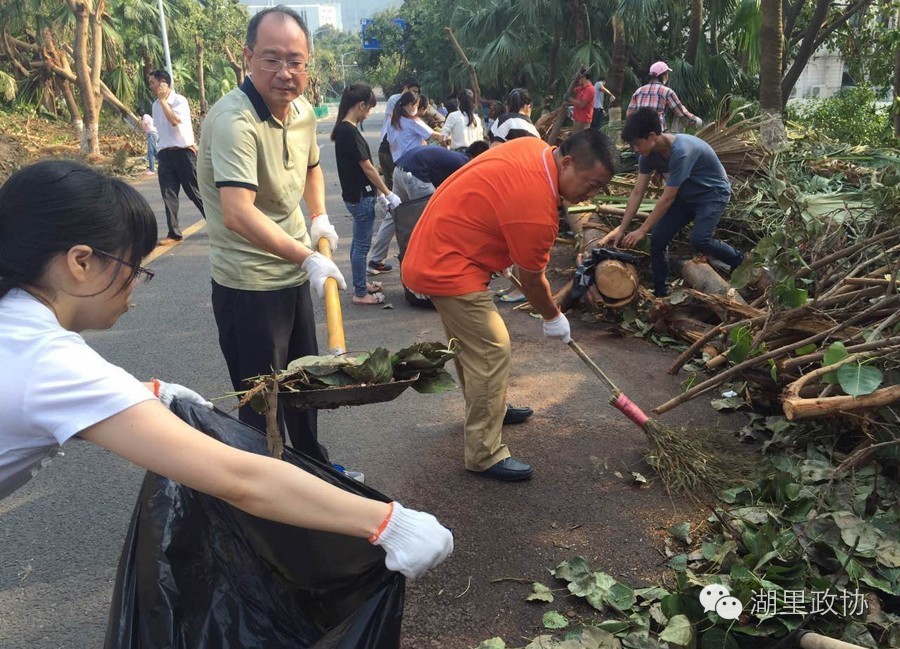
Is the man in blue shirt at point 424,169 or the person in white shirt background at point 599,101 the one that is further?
the person in white shirt background at point 599,101

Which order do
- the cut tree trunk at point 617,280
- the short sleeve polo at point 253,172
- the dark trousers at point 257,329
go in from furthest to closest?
the cut tree trunk at point 617,280 < the dark trousers at point 257,329 < the short sleeve polo at point 253,172

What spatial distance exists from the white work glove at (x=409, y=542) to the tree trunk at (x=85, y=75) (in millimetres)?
17235

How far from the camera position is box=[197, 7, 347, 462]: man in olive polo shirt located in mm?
2590

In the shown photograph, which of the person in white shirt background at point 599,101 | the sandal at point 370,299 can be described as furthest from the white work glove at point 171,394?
the person in white shirt background at point 599,101

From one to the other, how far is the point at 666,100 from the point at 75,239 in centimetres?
930

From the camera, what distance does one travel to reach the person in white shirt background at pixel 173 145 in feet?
26.1

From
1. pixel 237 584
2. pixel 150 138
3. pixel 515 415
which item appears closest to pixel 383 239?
pixel 515 415

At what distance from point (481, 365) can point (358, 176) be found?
3.34 metres

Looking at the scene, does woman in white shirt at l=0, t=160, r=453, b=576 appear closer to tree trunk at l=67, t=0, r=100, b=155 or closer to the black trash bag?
the black trash bag

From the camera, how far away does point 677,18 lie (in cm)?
1426

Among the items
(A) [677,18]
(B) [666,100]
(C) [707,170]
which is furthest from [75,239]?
(A) [677,18]

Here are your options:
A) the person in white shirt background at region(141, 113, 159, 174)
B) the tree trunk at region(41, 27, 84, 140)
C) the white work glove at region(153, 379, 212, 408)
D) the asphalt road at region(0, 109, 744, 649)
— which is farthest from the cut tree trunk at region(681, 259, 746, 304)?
the tree trunk at region(41, 27, 84, 140)

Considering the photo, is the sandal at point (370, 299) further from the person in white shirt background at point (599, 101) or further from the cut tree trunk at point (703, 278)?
the person in white shirt background at point (599, 101)

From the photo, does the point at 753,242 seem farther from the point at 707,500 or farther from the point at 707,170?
the point at 707,500
